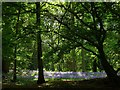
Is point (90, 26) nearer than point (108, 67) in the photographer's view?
Yes

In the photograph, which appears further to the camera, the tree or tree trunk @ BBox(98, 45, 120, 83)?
tree trunk @ BBox(98, 45, 120, 83)

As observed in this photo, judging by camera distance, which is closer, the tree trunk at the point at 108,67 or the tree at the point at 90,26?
the tree at the point at 90,26

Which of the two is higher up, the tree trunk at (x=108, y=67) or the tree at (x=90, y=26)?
the tree at (x=90, y=26)

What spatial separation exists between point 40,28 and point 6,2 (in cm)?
241

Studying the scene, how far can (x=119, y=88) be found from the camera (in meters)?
13.3

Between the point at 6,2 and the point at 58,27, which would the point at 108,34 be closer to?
the point at 58,27

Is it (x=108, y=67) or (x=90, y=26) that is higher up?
(x=90, y=26)

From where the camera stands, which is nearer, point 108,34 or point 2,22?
point 108,34

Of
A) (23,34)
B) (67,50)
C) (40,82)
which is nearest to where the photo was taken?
(67,50)

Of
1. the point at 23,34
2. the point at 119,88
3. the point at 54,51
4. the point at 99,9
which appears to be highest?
the point at 99,9

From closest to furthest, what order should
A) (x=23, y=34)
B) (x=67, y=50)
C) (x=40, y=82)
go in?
(x=67, y=50) → (x=23, y=34) → (x=40, y=82)

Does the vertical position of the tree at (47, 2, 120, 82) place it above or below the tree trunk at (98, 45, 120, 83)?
above

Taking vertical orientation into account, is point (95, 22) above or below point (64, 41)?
above

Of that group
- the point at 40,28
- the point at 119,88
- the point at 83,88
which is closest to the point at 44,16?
the point at 40,28
